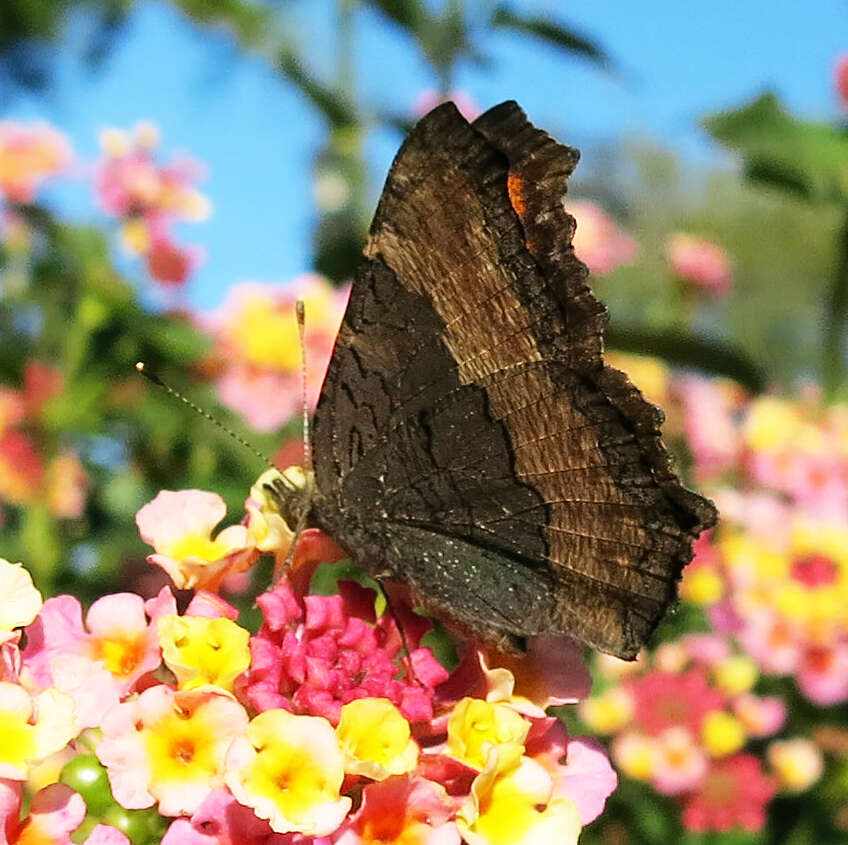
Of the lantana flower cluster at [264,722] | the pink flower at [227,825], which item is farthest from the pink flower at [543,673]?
the pink flower at [227,825]

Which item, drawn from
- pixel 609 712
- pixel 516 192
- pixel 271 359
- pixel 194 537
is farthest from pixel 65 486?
pixel 516 192

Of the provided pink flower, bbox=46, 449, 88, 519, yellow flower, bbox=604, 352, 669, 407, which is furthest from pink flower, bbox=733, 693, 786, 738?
pink flower, bbox=46, 449, 88, 519

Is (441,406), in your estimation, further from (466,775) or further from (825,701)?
(825,701)

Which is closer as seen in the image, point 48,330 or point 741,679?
point 741,679

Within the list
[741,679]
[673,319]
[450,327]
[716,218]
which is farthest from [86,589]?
[716,218]

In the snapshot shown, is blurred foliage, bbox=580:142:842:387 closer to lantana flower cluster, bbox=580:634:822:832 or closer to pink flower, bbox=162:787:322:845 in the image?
lantana flower cluster, bbox=580:634:822:832

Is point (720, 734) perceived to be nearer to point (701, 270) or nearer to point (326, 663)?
→ point (326, 663)
